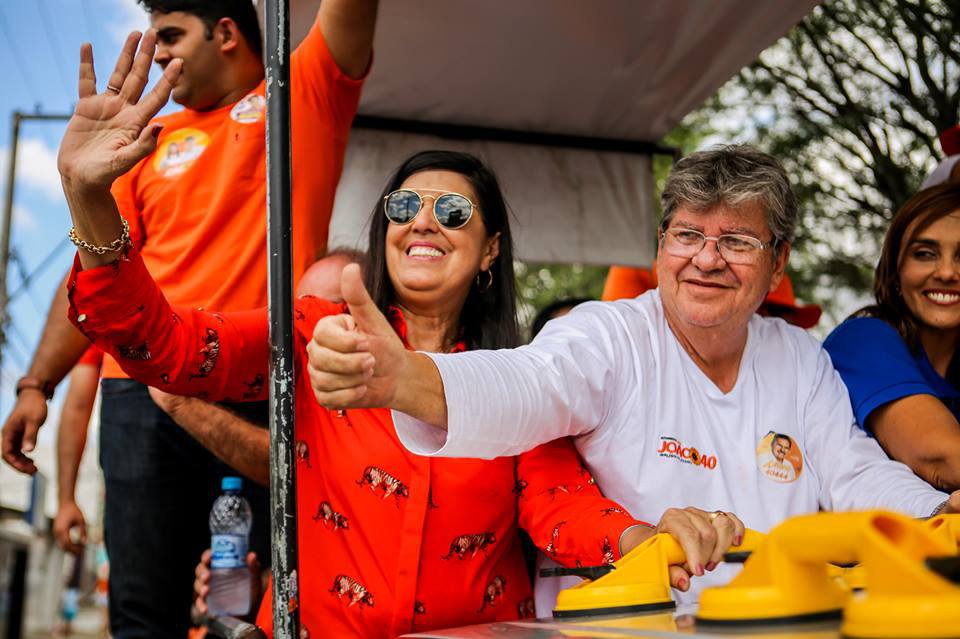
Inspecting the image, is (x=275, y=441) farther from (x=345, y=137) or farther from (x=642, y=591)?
(x=345, y=137)

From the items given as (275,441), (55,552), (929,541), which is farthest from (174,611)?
(55,552)

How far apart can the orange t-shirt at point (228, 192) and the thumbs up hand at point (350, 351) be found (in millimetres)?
1420

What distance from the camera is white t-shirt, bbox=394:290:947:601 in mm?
2191

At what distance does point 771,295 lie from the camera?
365 centimetres

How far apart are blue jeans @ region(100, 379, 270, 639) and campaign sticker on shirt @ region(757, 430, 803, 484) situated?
1.45 m

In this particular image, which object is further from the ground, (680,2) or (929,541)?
(680,2)

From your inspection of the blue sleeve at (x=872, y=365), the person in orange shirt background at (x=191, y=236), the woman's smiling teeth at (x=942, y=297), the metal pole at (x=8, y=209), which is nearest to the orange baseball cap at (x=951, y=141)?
the woman's smiling teeth at (x=942, y=297)

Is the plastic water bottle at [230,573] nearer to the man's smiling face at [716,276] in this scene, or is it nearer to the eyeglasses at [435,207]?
the eyeglasses at [435,207]

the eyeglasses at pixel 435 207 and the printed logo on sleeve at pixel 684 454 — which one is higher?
the eyeglasses at pixel 435 207

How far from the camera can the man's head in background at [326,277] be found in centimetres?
286

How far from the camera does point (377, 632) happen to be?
2068 millimetres

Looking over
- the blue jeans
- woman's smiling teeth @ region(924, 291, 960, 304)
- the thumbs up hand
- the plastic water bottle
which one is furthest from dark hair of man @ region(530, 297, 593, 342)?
the thumbs up hand

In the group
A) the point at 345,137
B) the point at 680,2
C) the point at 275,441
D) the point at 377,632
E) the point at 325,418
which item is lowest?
the point at 377,632

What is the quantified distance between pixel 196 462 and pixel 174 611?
447 millimetres
